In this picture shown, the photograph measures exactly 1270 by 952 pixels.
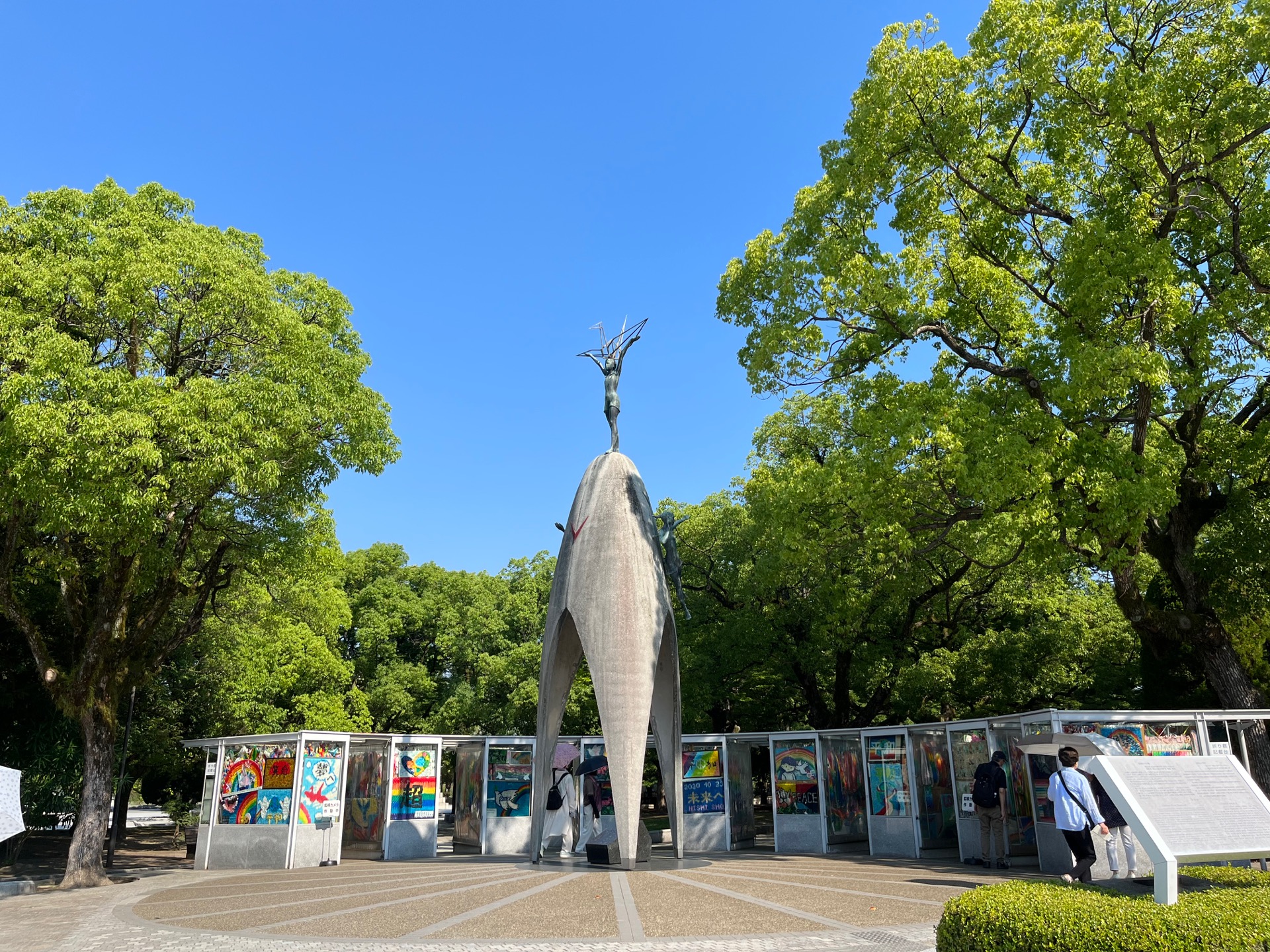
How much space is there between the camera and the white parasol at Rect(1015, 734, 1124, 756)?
11.1 metres

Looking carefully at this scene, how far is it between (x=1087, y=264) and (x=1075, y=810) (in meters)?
9.27

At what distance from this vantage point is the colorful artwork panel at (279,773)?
52.8ft

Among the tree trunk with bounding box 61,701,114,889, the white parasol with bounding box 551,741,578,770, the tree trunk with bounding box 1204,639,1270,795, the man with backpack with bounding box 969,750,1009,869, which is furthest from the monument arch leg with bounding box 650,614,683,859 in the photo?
the tree trunk with bounding box 61,701,114,889

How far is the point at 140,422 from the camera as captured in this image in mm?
13094

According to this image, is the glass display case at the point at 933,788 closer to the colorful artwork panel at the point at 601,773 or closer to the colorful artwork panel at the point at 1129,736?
the colorful artwork panel at the point at 1129,736

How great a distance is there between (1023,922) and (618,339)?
13.3 metres

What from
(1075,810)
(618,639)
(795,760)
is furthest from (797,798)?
(1075,810)

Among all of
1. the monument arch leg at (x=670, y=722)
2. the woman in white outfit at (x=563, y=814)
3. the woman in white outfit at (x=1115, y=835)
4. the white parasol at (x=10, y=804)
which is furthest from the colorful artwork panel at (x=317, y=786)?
the woman in white outfit at (x=1115, y=835)

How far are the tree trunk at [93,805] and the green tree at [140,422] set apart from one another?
3 centimetres

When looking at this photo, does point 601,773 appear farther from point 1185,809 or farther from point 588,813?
point 1185,809

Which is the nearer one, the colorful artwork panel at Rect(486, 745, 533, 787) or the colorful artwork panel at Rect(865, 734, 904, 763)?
the colorful artwork panel at Rect(865, 734, 904, 763)

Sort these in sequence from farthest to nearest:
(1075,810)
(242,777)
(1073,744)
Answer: (242,777) < (1073,744) < (1075,810)

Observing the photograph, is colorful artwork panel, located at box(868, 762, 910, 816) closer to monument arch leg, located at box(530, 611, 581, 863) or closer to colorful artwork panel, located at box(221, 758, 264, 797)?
monument arch leg, located at box(530, 611, 581, 863)

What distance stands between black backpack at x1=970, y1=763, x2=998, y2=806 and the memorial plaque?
691 cm
